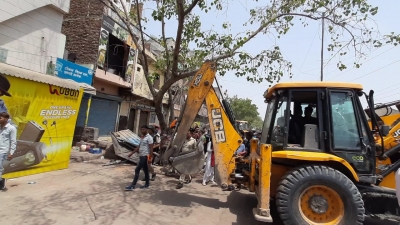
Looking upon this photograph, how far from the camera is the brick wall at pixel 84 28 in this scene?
13250 millimetres

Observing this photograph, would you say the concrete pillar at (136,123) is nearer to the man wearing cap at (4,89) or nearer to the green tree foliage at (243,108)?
the man wearing cap at (4,89)

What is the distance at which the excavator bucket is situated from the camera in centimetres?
546

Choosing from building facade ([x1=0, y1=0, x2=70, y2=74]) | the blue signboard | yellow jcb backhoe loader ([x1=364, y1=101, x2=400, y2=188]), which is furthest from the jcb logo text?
the blue signboard

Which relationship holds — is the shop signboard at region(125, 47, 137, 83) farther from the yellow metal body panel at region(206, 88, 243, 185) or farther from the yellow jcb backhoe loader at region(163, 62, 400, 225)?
the yellow jcb backhoe loader at region(163, 62, 400, 225)

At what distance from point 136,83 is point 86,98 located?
459 centimetres

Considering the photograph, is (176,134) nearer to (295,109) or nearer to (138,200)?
(138,200)

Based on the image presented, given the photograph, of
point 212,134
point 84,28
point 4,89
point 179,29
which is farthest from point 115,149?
point 84,28

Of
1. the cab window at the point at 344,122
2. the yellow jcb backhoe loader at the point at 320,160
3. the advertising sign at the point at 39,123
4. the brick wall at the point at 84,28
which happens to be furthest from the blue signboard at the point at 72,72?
the cab window at the point at 344,122

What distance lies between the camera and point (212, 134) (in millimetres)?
5262

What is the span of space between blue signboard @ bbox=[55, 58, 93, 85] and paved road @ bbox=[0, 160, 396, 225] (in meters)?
4.38

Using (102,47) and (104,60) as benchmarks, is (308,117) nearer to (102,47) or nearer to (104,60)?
(102,47)

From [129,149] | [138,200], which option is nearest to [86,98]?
[129,149]

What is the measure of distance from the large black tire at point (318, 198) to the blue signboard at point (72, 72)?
9.18m

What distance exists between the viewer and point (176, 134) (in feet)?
18.6
